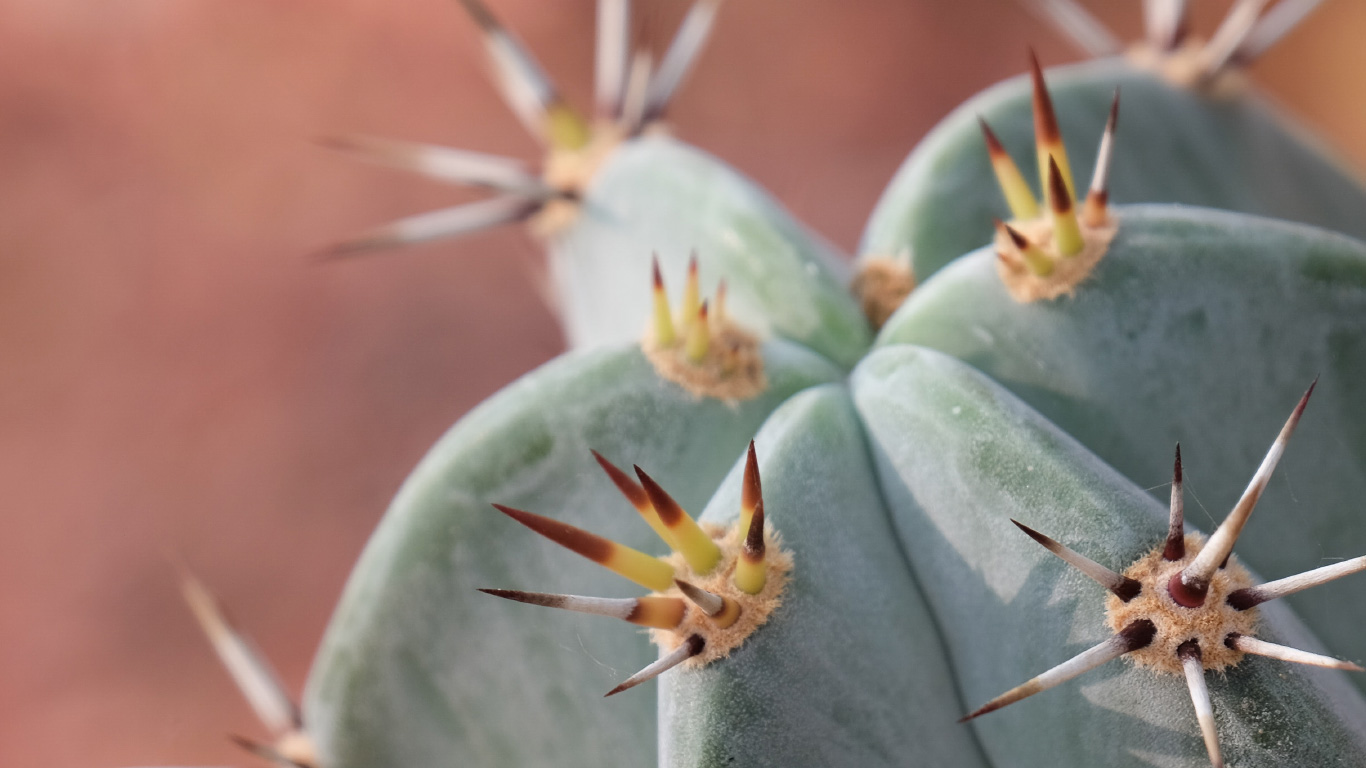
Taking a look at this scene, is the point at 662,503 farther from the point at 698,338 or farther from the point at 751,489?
the point at 698,338

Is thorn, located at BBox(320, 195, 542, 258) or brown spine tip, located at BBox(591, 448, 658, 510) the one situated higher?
thorn, located at BBox(320, 195, 542, 258)

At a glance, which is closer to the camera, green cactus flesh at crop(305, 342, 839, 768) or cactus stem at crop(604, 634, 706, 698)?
cactus stem at crop(604, 634, 706, 698)

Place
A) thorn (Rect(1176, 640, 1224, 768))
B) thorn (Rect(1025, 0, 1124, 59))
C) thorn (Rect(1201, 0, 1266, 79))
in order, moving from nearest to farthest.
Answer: thorn (Rect(1176, 640, 1224, 768)), thorn (Rect(1201, 0, 1266, 79)), thorn (Rect(1025, 0, 1124, 59))

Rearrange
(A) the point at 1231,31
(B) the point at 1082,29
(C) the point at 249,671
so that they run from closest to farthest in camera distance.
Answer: (C) the point at 249,671 < (A) the point at 1231,31 < (B) the point at 1082,29

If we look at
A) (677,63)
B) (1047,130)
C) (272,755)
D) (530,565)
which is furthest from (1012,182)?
(272,755)

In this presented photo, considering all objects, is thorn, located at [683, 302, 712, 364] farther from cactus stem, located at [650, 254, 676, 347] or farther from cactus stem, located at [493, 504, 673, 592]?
cactus stem, located at [493, 504, 673, 592]

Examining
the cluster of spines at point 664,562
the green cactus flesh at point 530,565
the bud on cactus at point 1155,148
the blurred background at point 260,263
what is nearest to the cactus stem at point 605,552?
the cluster of spines at point 664,562

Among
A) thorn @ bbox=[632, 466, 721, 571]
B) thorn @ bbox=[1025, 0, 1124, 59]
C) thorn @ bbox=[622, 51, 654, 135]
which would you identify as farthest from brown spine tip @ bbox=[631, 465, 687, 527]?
thorn @ bbox=[1025, 0, 1124, 59]
